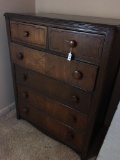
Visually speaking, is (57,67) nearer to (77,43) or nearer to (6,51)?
(77,43)

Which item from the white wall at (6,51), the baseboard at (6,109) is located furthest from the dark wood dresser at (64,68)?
the baseboard at (6,109)

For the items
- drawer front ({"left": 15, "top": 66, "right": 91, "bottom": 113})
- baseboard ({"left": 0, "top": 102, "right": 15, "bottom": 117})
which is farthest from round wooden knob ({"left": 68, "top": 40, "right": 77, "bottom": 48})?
baseboard ({"left": 0, "top": 102, "right": 15, "bottom": 117})

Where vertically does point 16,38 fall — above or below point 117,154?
above

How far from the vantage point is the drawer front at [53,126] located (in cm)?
124

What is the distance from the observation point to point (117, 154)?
923mm

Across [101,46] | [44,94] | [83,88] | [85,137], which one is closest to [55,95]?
[44,94]

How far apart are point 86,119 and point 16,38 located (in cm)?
84

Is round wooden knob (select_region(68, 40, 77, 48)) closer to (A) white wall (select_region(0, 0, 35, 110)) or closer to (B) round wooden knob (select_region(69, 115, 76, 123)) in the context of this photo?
(B) round wooden knob (select_region(69, 115, 76, 123))

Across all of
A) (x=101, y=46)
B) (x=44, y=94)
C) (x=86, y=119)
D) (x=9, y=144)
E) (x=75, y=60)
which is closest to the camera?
(x=101, y=46)

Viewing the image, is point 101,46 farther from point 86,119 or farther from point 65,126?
point 65,126

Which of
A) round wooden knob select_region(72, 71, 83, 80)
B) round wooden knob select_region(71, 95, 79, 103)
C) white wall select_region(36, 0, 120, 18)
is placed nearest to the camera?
round wooden knob select_region(72, 71, 83, 80)

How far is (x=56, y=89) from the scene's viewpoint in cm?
115

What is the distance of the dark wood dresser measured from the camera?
86 centimetres

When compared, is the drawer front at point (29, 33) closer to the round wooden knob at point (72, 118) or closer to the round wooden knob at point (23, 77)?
the round wooden knob at point (23, 77)
